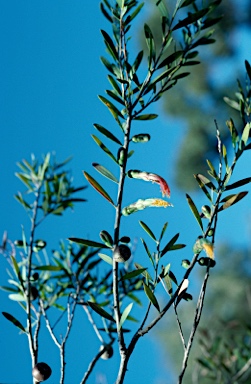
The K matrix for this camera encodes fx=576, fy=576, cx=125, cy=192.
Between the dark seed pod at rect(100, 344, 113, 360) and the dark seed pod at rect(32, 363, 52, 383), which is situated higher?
the dark seed pod at rect(32, 363, 52, 383)

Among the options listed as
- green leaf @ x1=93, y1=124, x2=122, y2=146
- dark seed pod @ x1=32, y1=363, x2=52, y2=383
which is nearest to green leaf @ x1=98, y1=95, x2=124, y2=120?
green leaf @ x1=93, y1=124, x2=122, y2=146

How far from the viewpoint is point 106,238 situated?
0.34 m

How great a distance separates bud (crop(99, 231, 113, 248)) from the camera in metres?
0.33

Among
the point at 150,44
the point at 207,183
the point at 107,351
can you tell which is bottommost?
the point at 107,351

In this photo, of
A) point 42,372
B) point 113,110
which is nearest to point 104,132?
point 113,110

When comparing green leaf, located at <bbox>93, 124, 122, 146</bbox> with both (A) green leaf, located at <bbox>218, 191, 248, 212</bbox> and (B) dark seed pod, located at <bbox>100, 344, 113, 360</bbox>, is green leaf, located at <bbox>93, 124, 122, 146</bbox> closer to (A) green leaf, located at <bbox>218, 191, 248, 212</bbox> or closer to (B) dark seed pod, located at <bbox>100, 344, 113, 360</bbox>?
(A) green leaf, located at <bbox>218, 191, 248, 212</bbox>

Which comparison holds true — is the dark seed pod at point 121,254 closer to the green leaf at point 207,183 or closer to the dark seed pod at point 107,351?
the green leaf at point 207,183

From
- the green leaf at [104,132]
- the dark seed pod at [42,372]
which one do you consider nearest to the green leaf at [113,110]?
the green leaf at [104,132]

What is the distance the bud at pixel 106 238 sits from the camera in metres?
0.33

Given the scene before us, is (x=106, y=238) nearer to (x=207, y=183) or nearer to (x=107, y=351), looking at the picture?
(x=207, y=183)

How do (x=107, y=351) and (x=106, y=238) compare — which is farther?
(x=107, y=351)

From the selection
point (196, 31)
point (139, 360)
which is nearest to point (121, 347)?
point (196, 31)

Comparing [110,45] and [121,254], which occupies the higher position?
[110,45]

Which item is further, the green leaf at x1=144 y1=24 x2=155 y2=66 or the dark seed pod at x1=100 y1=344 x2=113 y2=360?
the dark seed pod at x1=100 y1=344 x2=113 y2=360
